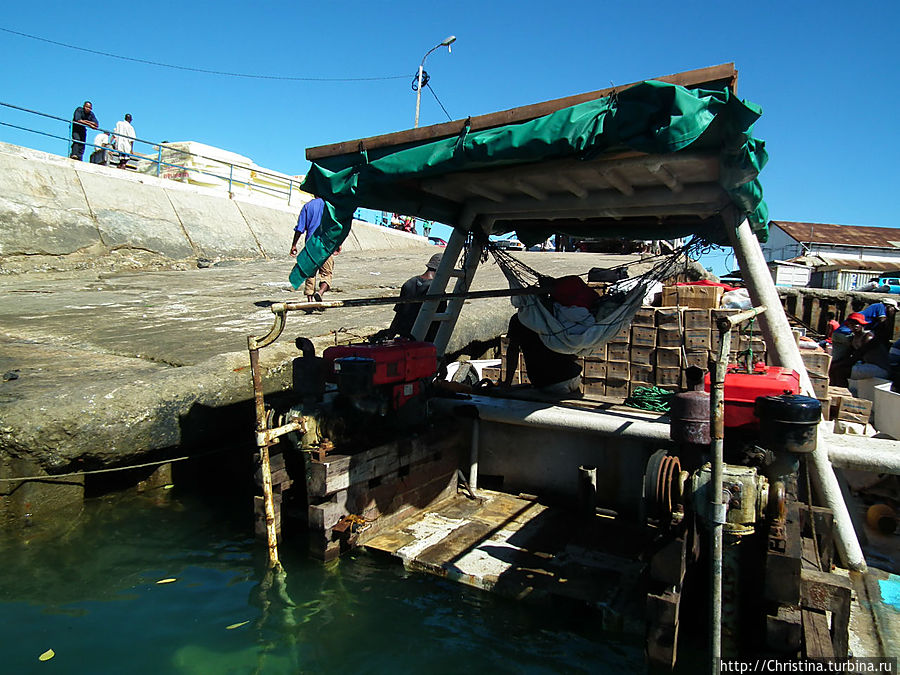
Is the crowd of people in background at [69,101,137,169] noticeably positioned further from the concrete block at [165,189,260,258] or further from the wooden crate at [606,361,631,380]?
the wooden crate at [606,361,631,380]

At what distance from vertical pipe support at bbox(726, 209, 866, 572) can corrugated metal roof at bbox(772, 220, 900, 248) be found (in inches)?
1179

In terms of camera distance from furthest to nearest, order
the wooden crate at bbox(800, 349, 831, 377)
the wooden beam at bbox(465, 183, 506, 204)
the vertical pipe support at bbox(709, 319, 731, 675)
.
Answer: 1. the wooden crate at bbox(800, 349, 831, 377)
2. the wooden beam at bbox(465, 183, 506, 204)
3. the vertical pipe support at bbox(709, 319, 731, 675)

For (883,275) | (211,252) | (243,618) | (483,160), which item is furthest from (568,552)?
(883,275)

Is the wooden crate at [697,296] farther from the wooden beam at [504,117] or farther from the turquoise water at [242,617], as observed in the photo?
the turquoise water at [242,617]

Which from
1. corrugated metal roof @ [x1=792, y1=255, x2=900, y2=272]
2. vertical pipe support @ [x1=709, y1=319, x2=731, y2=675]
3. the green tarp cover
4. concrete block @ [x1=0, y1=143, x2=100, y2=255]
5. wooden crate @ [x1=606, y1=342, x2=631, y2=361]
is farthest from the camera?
corrugated metal roof @ [x1=792, y1=255, x2=900, y2=272]

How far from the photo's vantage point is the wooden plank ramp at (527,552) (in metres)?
3.62

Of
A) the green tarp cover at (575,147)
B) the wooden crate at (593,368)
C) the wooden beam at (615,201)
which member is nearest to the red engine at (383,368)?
the green tarp cover at (575,147)

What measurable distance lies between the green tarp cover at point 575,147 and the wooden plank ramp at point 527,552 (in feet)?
7.44

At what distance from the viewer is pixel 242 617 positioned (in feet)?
11.2

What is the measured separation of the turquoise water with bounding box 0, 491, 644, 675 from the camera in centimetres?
306

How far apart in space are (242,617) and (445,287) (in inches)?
135

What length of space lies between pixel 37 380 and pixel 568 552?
446 centimetres

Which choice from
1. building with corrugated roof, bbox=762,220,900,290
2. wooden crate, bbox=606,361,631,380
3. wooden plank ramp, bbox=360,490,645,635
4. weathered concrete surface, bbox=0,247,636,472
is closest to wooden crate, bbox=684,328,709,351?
wooden crate, bbox=606,361,631,380

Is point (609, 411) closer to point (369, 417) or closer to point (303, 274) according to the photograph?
point (369, 417)
